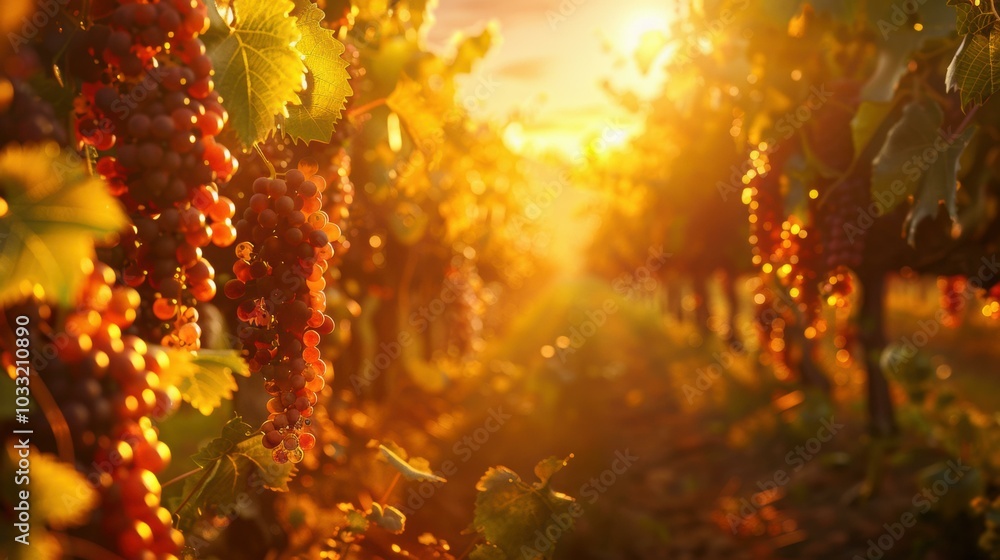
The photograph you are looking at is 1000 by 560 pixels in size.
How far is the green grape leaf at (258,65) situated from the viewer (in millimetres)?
1547

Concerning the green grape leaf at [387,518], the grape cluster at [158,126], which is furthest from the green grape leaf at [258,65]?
the green grape leaf at [387,518]

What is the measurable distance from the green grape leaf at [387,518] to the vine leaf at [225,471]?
0.89 feet

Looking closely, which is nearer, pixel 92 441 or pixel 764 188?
pixel 92 441

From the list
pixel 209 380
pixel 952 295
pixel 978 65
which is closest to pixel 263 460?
pixel 209 380

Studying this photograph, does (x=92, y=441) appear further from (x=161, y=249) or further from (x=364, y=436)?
(x=364, y=436)

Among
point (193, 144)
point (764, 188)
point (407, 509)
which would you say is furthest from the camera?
point (407, 509)

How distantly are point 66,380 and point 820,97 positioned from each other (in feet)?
11.9

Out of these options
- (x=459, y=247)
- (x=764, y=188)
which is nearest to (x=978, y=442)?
(x=764, y=188)

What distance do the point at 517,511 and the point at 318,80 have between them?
52.9 inches

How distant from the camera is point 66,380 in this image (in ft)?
3.35

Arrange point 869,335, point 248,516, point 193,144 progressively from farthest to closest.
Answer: point 869,335
point 248,516
point 193,144

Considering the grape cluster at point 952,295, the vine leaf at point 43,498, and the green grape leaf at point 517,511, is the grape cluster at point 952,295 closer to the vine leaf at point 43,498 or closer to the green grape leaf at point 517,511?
the green grape leaf at point 517,511

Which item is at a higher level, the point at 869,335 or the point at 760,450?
the point at 869,335

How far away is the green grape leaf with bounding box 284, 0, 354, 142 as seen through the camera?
1821mm
